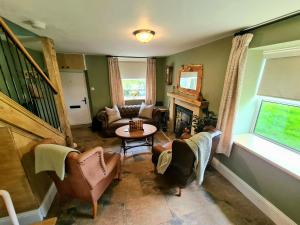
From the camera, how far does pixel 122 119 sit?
14.3 ft

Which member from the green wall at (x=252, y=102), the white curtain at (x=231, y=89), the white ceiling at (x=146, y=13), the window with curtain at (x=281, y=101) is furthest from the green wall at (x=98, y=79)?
the window with curtain at (x=281, y=101)

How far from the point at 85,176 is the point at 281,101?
2.77 meters

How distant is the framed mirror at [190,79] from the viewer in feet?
10.1

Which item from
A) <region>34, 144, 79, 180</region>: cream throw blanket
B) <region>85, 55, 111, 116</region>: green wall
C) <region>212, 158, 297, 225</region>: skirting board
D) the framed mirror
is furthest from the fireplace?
<region>34, 144, 79, 180</region>: cream throw blanket

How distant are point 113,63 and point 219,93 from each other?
3.38 metres

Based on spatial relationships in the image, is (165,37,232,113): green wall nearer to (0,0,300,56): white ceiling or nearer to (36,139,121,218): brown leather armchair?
(0,0,300,56): white ceiling

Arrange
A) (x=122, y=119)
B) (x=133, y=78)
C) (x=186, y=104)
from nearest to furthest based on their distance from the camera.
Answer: (x=186, y=104)
(x=122, y=119)
(x=133, y=78)

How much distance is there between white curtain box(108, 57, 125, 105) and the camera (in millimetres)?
4498

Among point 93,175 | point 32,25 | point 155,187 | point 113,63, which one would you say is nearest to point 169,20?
point 32,25

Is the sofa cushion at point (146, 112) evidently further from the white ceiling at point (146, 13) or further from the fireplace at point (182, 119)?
the white ceiling at point (146, 13)

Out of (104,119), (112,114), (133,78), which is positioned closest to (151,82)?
(133,78)

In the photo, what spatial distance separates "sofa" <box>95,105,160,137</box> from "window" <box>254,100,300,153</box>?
2588 millimetres

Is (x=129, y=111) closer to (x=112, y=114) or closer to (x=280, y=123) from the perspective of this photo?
(x=112, y=114)

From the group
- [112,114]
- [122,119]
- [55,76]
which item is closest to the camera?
[55,76]
